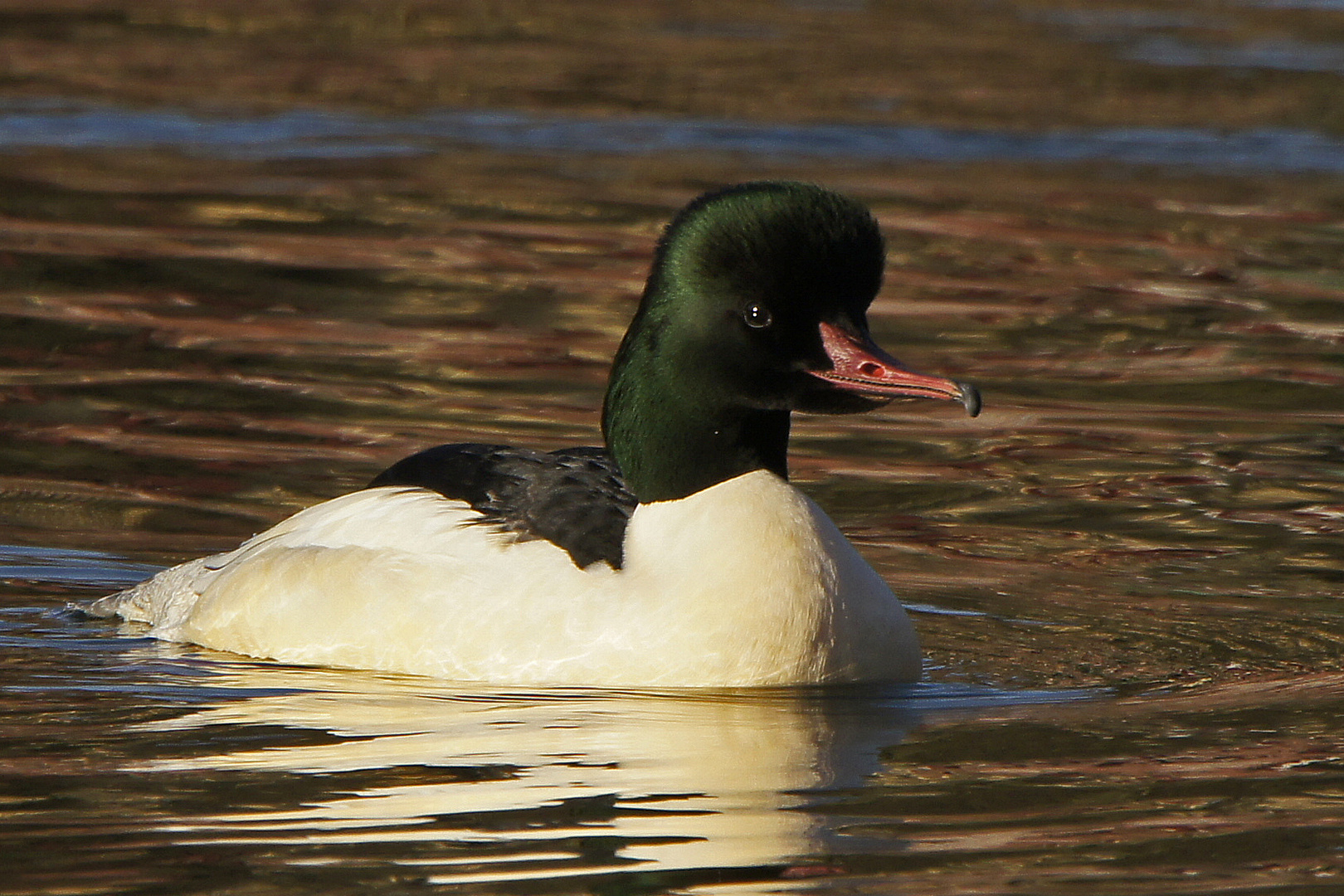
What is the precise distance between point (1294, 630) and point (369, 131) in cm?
1187

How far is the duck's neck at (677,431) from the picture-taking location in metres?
6.49

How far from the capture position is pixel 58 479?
897 centimetres

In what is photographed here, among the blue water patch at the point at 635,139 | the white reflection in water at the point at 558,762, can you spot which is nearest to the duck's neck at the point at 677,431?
the white reflection in water at the point at 558,762

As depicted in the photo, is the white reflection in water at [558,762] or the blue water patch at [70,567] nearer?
the white reflection in water at [558,762]

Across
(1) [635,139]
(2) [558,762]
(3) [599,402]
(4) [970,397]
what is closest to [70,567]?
(3) [599,402]

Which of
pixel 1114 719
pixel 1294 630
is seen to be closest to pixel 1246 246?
pixel 1294 630

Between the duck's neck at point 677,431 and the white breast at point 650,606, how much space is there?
60 millimetres

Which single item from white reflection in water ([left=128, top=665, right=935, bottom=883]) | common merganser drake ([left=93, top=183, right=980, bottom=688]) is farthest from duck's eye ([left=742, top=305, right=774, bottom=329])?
white reflection in water ([left=128, top=665, right=935, bottom=883])

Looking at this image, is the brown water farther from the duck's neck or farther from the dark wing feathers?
the duck's neck

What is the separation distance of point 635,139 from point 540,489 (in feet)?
36.2

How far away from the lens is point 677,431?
653 centimetres

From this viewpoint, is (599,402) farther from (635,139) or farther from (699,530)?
(635,139)

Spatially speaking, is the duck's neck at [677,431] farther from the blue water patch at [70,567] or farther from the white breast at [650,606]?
the blue water patch at [70,567]

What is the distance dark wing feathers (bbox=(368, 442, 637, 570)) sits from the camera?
21.9 feet
